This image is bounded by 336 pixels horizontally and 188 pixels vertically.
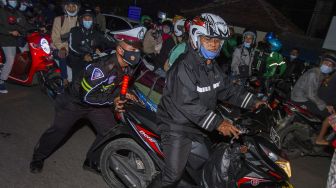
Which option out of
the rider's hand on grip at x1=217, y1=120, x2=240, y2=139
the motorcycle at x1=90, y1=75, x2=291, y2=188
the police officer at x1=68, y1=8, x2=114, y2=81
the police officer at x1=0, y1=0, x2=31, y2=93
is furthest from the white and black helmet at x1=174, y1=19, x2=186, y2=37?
the rider's hand on grip at x1=217, y1=120, x2=240, y2=139

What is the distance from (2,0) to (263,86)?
570 cm

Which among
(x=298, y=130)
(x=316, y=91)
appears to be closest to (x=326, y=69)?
(x=316, y=91)

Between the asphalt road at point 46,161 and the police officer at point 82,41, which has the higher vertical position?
the police officer at point 82,41

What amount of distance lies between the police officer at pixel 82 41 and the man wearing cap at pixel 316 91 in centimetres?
391

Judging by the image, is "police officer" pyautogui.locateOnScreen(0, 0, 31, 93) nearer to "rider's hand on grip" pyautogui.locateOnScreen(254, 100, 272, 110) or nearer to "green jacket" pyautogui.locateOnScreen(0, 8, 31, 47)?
"green jacket" pyautogui.locateOnScreen(0, 8, 31, 47)

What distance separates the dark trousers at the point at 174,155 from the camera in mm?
3215

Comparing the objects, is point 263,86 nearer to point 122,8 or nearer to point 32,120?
point 32,120

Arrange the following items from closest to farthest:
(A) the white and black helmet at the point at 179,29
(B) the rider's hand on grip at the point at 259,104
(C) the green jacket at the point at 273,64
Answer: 1. (B) the rider's hand on grip at the point at 259,104
2. (A) the white and black helmet at the point at 179,29
3. (C) the green jacket at the point at 273,64

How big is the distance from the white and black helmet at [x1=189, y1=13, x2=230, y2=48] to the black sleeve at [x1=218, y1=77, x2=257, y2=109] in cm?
55

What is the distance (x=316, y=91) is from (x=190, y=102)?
375 centimetres

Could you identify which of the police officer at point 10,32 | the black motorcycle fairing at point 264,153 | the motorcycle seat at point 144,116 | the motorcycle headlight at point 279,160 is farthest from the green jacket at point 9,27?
the motorcycle headlight at point 279,160

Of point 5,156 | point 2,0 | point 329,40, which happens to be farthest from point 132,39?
point 329,40

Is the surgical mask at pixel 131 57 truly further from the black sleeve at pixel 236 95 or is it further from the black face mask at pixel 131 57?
the black sleeve at pixel 236 95

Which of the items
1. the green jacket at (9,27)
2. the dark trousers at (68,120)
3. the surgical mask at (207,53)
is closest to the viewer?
the surgical mask at (207,53)
